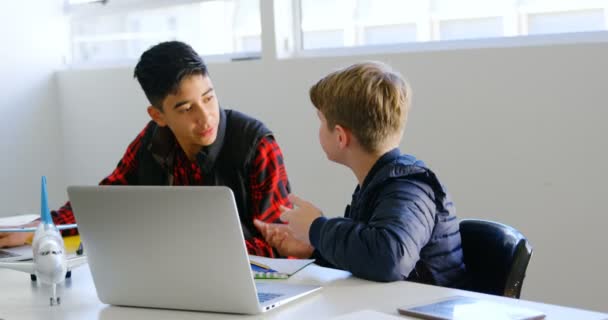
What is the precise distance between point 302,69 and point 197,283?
84.5 inches

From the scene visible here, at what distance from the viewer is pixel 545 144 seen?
282cm

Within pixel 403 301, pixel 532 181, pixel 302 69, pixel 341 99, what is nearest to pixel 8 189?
pixel 302 69

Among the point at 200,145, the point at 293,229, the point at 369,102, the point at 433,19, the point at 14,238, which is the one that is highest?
the point at 433,19

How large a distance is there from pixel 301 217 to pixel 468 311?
0.47 metres

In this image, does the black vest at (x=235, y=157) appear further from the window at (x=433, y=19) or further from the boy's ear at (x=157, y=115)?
the window at (x=433, y=19)

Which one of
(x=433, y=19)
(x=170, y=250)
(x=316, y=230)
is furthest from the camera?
(x=433, y=19)

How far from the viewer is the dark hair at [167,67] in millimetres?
2184

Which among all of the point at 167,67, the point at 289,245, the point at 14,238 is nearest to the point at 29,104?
the point at 14,238

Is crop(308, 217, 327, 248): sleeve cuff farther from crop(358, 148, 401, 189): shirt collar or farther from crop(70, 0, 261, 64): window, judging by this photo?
crop(70, 0, 261, 64): window

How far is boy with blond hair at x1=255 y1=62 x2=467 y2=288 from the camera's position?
1591mm

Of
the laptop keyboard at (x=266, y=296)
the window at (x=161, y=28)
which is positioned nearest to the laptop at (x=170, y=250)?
the laptop keyboard at (x=266, y=296)

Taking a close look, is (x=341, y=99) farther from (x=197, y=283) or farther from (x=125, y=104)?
(x=125, y=104)

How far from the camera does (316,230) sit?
1.67 metres

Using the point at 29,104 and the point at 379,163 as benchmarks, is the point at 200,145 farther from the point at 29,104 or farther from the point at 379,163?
the point at 29,104
